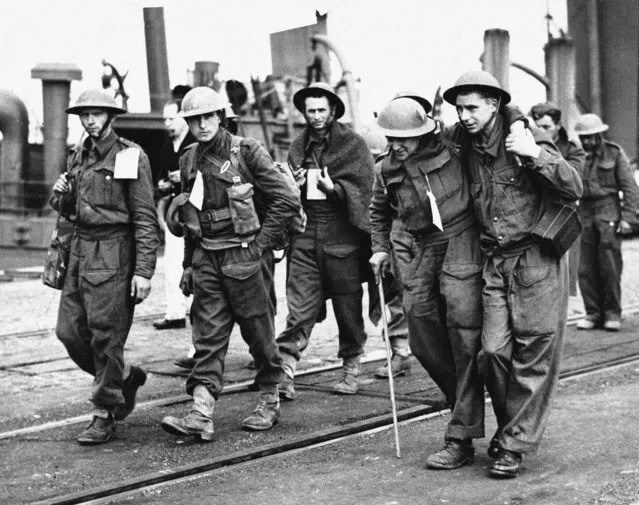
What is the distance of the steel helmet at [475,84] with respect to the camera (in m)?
5.61

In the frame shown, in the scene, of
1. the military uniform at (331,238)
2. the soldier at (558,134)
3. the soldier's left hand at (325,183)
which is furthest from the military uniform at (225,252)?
the soldier at (558,134)

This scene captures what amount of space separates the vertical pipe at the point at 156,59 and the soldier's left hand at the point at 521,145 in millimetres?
21195

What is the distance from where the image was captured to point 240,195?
21.9ft

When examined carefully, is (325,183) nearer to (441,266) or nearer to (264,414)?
(264,414)

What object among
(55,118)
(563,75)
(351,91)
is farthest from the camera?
(55,118)

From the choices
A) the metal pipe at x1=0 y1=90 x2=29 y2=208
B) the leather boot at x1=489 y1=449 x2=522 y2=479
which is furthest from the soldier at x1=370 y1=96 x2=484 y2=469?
the metal pipe at x1=0 y1=90 x2=29 y2=208

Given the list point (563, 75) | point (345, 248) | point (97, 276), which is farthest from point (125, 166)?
point (563, 75)

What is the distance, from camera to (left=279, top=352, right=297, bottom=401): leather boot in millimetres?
7832

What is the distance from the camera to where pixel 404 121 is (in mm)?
5973

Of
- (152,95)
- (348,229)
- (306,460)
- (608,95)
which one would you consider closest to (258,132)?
(152,95)

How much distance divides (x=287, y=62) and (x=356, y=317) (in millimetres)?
21935

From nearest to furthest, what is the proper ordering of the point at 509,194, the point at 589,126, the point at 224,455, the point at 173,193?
the point at 509,194
the point at 224,455
the point at 173,193
the point at 589,126

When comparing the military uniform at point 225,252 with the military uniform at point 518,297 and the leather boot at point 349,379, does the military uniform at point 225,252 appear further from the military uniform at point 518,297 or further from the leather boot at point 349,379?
the military uniform at point 518,297

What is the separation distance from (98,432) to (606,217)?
6080 mm
